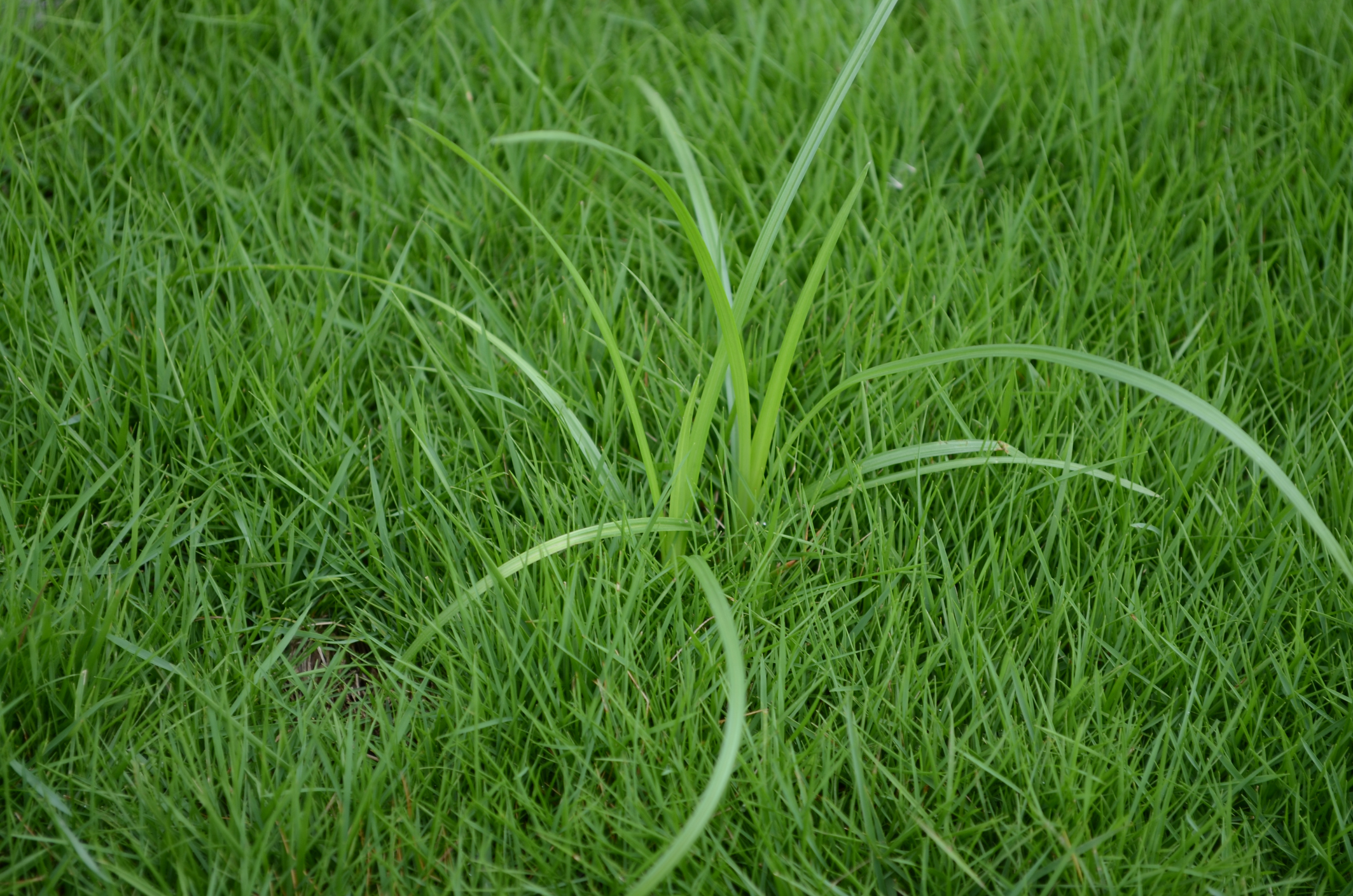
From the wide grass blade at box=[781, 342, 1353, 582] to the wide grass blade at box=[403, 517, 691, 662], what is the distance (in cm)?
26

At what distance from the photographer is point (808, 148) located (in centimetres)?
117

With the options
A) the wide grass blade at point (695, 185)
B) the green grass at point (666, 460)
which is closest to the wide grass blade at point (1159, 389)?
the green grass at point (666, 460)

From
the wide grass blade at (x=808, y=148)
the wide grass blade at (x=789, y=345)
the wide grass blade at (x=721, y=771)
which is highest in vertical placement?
the wide grass blade at (x=808, y=148)

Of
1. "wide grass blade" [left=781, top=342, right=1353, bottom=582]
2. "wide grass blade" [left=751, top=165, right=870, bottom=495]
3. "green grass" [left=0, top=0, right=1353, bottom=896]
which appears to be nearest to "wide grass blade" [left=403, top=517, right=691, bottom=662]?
"green grass" [left=0, top=0, right=1353, bottom=896]

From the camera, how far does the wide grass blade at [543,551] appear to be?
1.19 meters

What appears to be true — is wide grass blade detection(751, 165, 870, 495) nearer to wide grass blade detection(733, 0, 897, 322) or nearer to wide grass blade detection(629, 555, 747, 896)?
wide grass blade detection(733, 0, 897, 322)

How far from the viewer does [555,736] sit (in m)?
1.18

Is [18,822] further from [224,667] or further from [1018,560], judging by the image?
[1018,560]

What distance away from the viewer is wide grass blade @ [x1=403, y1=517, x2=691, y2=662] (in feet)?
3.90

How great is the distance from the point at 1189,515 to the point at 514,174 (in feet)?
4.41

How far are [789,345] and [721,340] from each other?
0.09 meters

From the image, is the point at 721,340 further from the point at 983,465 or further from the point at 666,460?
the point at 983,465

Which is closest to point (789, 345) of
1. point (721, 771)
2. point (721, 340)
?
point (721, 340)

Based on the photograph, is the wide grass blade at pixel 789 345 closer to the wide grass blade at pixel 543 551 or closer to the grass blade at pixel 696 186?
the grass blade at pixel 696 186
